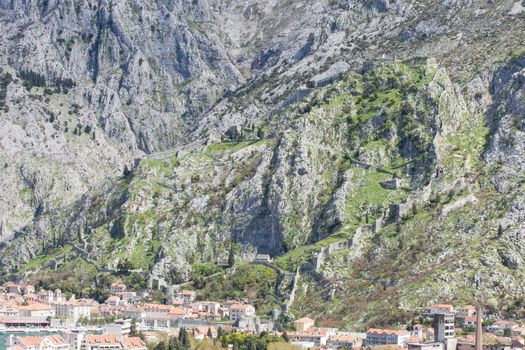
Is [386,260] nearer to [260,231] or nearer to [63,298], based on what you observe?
[260,231]

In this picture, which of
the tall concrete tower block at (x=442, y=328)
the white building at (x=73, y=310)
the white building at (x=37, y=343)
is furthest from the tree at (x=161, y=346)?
the tall concrete tower block at (x=442, y=328)

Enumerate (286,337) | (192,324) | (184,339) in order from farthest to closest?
1. (192,324)
2. (286,337)
3. (184,339)

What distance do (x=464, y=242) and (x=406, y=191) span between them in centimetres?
1954

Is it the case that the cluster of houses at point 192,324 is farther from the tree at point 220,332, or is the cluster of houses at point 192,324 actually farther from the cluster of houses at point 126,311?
the tree at point 220,332

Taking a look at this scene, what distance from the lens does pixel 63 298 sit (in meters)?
189

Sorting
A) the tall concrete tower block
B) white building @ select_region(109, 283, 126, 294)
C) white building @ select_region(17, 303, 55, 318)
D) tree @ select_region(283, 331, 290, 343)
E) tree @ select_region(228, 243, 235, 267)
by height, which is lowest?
tree @ select_region(283, 331, 290, 343)

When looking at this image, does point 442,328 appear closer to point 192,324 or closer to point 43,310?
point 192,324

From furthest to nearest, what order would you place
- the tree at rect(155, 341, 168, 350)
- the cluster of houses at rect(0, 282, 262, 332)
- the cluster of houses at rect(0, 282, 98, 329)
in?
the cluster of houses at rect(0, 282, 98, 329), the cluster of houses at rect(0, 282, 262, 332), the tree at rect(155, 341, 168, 350)

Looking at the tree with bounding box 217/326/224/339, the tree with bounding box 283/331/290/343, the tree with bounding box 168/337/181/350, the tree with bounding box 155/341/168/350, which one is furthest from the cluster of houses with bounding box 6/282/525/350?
the tree with bounding box 168/337/181/350

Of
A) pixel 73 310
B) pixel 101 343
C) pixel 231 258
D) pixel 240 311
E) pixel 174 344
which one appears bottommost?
pixel 101 343

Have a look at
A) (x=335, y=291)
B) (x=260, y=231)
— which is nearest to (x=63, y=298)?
(x=260, y=231)

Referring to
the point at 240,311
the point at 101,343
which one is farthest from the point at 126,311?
the point at 101,343

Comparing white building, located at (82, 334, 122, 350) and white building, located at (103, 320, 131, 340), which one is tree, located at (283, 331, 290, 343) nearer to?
white building, located at (82, 334, 122, 350)

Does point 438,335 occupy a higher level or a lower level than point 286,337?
higher
